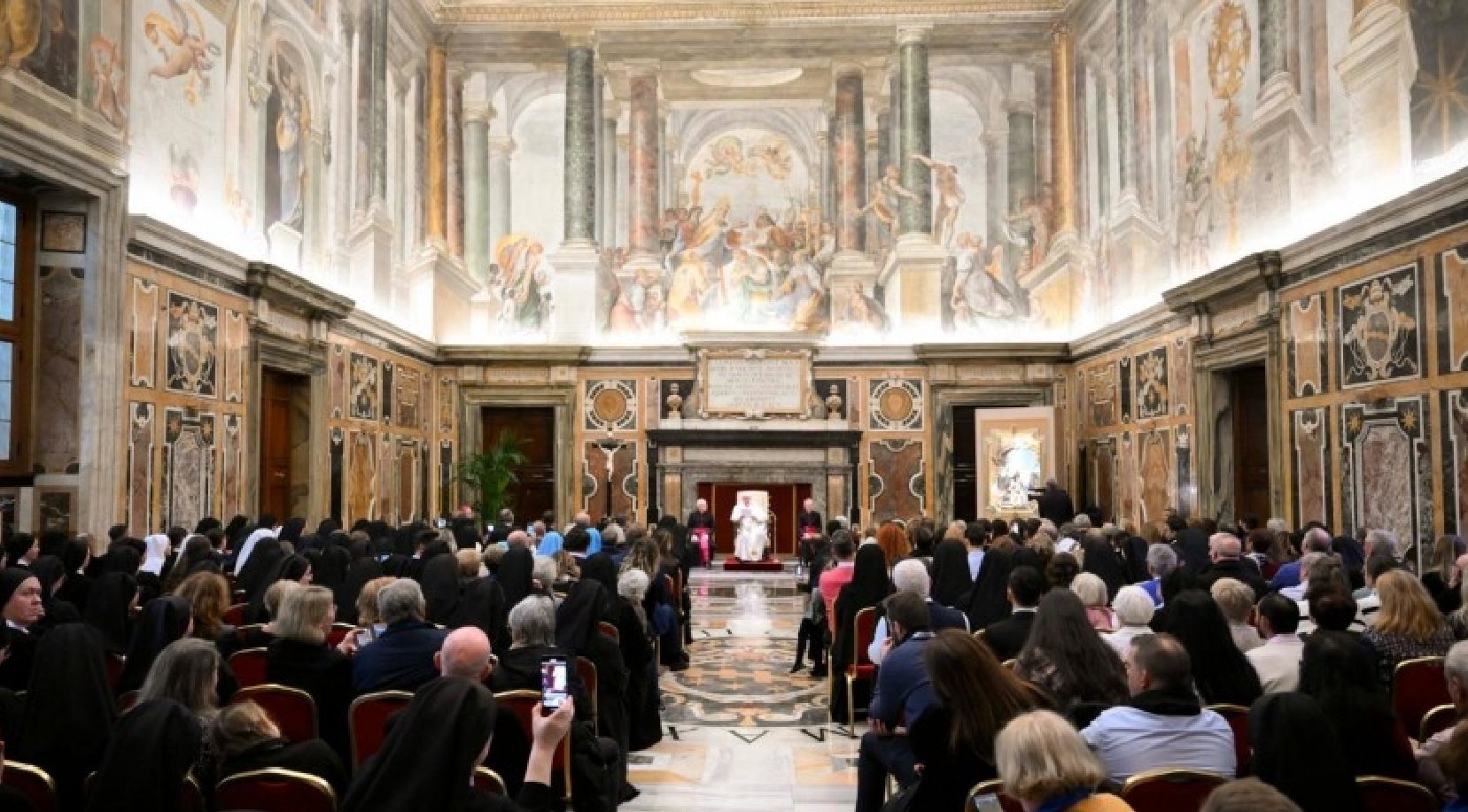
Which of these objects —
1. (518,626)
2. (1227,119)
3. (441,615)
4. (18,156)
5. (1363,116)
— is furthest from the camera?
(1227,119)

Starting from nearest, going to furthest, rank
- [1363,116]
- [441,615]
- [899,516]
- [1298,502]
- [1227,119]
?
1. [441,615]
2. [1363,116]
3. [1298,502]
4. [1227,119]
5. [899,516]

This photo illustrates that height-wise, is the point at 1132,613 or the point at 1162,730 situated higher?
the point at 1132,613

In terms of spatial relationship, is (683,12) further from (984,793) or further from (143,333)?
(984,793)

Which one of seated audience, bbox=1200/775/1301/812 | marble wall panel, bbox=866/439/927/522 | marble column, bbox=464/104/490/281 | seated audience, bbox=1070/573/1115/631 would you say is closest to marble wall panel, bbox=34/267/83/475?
seated audience, bbox=1070/573/1115/631

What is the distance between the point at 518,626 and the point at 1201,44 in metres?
14.4

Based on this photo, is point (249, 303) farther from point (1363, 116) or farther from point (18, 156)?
point (1363, 116)

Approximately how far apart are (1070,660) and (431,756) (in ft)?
9.13

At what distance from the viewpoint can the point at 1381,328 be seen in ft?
36.0

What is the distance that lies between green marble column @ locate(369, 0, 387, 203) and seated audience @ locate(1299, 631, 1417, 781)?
1696cm

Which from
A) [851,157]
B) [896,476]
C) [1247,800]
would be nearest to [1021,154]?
[851,157]

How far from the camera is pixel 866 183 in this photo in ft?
76.0

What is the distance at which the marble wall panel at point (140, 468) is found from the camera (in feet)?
35.9

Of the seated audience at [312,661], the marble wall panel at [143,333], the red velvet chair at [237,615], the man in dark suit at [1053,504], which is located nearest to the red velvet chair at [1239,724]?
the seated audience at [312,661]

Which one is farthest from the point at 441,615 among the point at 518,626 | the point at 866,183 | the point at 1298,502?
the point at 866,183
